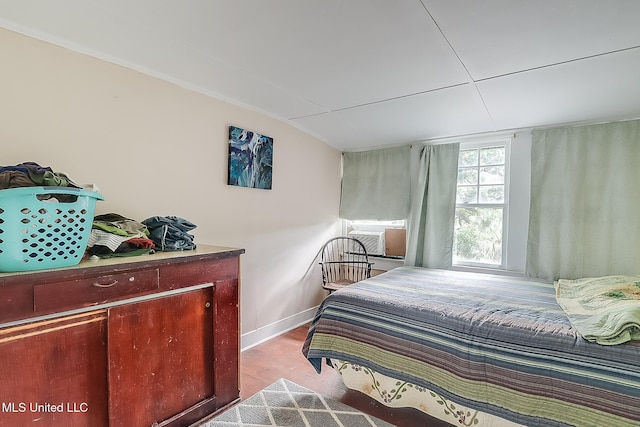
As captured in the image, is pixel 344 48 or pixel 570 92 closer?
pixel 344 48

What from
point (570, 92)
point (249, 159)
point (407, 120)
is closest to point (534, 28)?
point (570, 92)

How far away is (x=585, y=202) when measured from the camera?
2.62 m

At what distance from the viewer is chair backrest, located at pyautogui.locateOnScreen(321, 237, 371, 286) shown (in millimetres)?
3641

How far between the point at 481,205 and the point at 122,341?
3140 millimetres

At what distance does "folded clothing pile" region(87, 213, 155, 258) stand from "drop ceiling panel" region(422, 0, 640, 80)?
182 cm

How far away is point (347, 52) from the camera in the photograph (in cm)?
186

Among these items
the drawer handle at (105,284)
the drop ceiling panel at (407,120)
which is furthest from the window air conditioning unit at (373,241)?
the drawer handle at (105,284)

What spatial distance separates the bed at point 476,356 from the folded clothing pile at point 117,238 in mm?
1206

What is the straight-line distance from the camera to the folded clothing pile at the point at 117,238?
58.7 inches

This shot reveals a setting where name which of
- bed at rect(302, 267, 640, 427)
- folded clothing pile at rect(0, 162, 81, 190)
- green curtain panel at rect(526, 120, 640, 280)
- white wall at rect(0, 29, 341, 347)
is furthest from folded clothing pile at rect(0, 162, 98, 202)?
green curtain panel at rect(526, 120, 640, 280)

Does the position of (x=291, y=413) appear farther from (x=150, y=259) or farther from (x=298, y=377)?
(x=150, y=259)

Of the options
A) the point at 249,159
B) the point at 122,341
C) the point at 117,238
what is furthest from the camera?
the point at 249,159

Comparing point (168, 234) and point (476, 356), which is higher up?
point (168, 234)

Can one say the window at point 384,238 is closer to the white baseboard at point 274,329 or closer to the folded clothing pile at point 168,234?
the white baseboard at point 274,329
